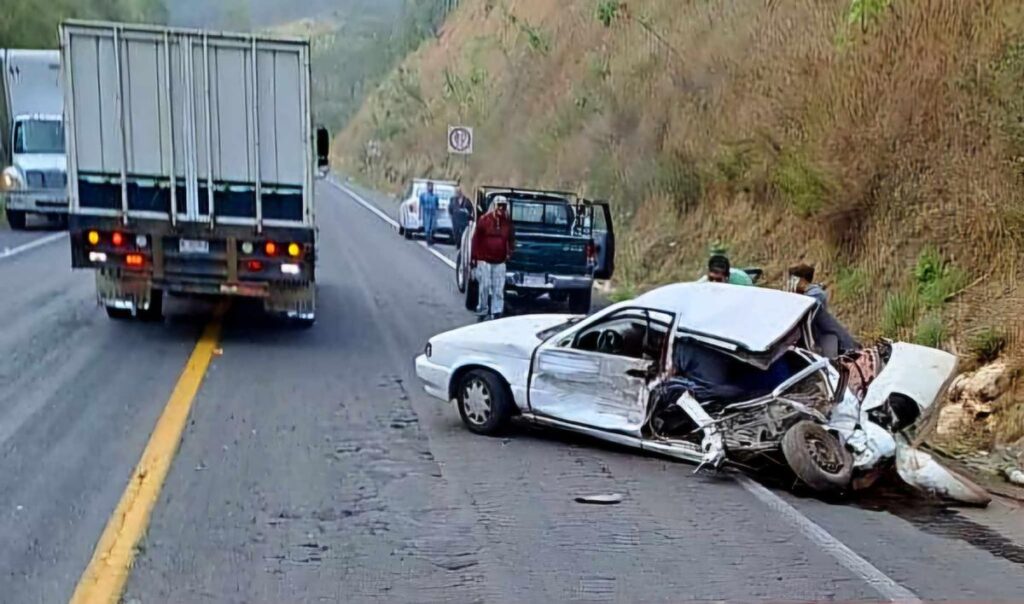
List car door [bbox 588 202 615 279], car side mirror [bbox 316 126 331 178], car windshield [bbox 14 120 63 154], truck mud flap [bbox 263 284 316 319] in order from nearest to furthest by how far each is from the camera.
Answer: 1. truck mud flap [bbox 263 284 316 319]
2. car side mirror [bbox 316 126 331 178]
3. car door [bbox 588 202 615 279]
4. car windshield [bbox 14 120 63 154]

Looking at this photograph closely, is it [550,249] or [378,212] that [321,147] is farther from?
[378,212]

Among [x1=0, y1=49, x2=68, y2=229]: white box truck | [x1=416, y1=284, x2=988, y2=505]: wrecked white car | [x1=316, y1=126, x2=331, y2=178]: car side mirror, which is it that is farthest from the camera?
[x1=0, y1=49, x2=68, y2=229]: white box truck

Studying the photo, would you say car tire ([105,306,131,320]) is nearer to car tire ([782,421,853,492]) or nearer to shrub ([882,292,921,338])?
car tire ([782,421,853,492])

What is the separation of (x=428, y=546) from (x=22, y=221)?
84.7ft

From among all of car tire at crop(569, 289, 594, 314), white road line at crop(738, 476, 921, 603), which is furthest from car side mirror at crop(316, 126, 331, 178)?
white road line at crop(738, 476, 921, 603)

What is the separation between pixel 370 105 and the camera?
84.9 metres

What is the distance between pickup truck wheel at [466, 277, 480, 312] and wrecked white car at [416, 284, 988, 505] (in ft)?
21.8

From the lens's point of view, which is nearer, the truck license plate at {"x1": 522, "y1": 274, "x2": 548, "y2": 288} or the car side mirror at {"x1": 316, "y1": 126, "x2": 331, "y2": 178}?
the car side mirror at {"x1": 316, "y1": 126, "x2": 331, "y2": 178}

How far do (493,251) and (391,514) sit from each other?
8323 mm

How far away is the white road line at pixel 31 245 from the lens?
22406 millimetres

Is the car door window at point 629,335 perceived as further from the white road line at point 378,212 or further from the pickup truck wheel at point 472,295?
the white road line at point 378,212

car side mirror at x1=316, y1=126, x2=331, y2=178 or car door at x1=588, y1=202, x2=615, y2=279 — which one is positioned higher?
car side mirror at x1=316, y1=126, x2=331, y2=178

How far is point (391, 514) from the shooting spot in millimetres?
7016

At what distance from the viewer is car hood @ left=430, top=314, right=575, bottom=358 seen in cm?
929
